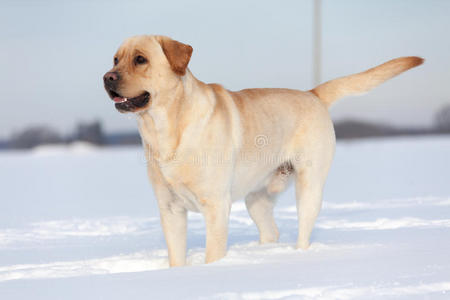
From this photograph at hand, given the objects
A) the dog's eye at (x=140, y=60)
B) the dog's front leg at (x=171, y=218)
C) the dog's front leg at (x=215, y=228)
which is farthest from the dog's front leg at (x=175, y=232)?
the dog's eye at (x=140, y=60)

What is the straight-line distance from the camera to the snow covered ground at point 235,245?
2.88 m

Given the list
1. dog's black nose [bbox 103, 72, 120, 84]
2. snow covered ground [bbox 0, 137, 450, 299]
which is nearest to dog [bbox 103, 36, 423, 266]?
dog's black nose [bbox 103, 72, 120, 84]

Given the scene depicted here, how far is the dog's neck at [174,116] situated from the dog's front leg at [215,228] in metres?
0.50

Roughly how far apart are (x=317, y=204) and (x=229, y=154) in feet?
3.91

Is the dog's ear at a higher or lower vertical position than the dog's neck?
higher

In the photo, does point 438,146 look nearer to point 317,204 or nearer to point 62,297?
point 317,204

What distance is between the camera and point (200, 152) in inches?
150

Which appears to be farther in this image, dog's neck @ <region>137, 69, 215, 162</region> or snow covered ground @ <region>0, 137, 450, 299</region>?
dog's neck @ <region>137, 69, 215, 162</region>

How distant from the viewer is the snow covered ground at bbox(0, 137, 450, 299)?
288 cm

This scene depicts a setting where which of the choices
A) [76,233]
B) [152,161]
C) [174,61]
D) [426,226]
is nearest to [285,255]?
[152,161]

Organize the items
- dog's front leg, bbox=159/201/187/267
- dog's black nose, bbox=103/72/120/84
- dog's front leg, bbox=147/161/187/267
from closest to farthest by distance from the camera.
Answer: dog's black nose, bbox=103/72/120/84
dog's front leg, bbox=147/161/187/267
dog's front leg, bbox=159/201/187/267

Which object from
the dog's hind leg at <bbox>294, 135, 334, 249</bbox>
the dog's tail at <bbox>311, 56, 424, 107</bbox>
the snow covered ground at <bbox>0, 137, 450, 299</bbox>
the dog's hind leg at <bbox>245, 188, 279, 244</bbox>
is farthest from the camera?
the dog's hind leg at <bbox>245, 188, 279, 244</bbox>

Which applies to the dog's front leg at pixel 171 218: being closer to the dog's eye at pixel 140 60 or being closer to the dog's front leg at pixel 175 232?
the dog's front leg at pixel 175 232

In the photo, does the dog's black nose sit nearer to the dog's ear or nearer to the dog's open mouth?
the dog's open mouth
